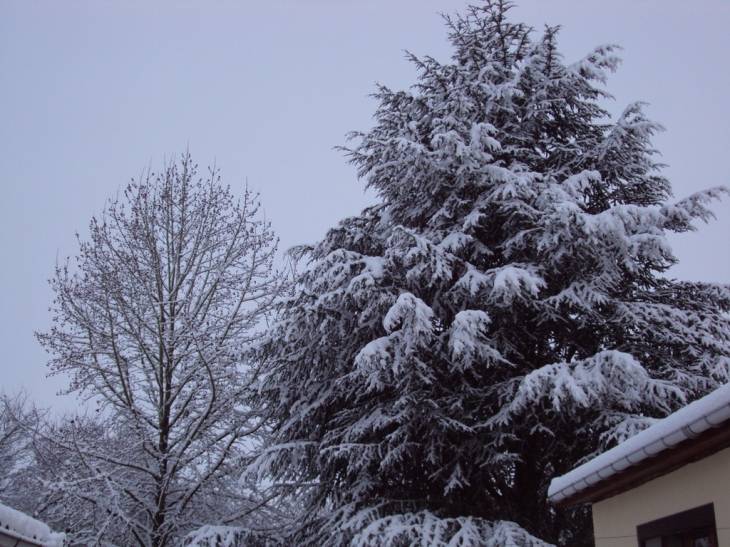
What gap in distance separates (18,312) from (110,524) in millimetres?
13213

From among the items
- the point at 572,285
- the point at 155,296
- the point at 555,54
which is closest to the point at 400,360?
the point at 572,285

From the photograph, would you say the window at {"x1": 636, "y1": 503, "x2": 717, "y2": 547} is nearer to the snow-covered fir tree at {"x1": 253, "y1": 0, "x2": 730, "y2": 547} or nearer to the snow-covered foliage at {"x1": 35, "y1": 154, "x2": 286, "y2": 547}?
the snow-covered fir tree at {"x1": 253, "y1": 0, "x2": 730, "y2": 547}

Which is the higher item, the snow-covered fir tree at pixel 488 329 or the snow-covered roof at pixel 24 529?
the snow-covered fir tree at pixel 488 329

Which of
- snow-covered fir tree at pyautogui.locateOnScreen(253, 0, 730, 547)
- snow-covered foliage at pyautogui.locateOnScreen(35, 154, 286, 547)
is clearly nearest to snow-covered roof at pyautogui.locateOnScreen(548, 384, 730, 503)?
snow-covered fir tree at pyautogui.locateOnScreen(253, 0, 730, 547)

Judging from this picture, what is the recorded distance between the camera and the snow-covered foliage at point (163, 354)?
30.4ft

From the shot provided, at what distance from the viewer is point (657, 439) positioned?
13.4 feet

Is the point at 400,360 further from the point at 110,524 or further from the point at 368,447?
the point at 110,524

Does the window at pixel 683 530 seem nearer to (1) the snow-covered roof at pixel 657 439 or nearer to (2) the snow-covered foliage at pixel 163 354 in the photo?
(1) the snow-covered roof at pixel 657 439

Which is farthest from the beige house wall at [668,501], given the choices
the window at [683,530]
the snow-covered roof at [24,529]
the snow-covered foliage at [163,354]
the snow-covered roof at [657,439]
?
the snow-covered foliage at [163,354]

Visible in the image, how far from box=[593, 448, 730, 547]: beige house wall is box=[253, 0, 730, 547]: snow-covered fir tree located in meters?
1.48

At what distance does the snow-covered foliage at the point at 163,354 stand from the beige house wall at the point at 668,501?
5.85 m

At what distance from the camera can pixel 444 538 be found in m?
A: 7.06

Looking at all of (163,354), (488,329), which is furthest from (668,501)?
(163,354)

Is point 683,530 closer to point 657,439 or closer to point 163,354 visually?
point 657,439
